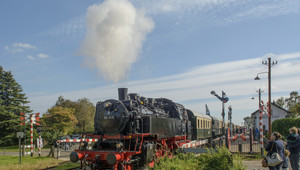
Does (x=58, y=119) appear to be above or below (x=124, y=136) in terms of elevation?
below

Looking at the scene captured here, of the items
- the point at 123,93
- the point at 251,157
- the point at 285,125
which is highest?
the point at 123,93

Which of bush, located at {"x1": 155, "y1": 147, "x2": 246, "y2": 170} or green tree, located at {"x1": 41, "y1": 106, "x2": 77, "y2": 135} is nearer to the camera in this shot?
bush, located at {"x1": 155, "y1": 147, "x2": 246, "y2": 170}

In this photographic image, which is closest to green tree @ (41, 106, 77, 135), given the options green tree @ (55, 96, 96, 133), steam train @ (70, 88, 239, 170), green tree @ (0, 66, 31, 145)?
green tree @ (0, 66, 31, 145)

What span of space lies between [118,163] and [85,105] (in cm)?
3570

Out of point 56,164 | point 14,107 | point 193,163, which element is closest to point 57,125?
point 14,107

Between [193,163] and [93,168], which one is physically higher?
[193,163]

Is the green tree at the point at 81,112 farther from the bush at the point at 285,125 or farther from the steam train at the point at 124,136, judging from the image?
the steam train at the point at 124,136

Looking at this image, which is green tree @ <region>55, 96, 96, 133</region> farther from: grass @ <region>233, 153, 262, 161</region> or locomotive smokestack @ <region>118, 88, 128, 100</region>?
locomotive smokestack @ <region>118, 88, 128, 100</region>

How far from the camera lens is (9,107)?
111ft

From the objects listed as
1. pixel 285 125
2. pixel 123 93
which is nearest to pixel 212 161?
pixel 123 93

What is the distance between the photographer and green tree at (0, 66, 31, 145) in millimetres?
32938

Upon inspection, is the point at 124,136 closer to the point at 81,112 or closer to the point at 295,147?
the point at 295,147

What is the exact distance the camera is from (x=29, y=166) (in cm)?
1124

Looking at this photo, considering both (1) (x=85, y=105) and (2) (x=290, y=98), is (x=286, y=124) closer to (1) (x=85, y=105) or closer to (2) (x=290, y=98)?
(1) (x=85, y=105)
